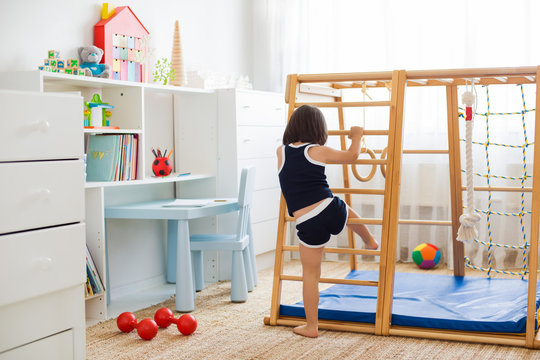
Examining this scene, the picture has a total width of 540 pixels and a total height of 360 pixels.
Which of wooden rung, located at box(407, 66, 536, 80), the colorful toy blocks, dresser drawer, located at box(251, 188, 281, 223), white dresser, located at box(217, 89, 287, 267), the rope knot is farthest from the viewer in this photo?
dresser drawer, located at box(251, 188, 281, 223)

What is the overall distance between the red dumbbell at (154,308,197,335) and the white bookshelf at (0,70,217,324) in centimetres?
40

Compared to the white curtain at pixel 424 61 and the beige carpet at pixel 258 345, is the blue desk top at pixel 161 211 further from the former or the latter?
the white curtain at pixel 424 61

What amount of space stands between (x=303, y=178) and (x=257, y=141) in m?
1.51

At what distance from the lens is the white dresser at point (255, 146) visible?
4.19 metres

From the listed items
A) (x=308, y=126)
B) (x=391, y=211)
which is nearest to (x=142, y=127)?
(x=308, y=126)

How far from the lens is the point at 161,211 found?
3467 millimetres

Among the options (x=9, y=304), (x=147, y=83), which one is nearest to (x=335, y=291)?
(x=147, y=83)

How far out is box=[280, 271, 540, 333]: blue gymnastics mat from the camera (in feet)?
9.59

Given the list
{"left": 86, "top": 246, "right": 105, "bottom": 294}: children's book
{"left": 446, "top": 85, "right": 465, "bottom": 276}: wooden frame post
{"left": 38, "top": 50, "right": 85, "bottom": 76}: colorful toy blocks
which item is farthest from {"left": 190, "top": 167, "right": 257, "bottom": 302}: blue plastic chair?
{"left": 446, "top": 85, "right": 465, "bottom": 276}: wooden frame post

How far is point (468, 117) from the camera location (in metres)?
2.94

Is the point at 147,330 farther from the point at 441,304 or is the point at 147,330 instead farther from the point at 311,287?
the point at 441,304

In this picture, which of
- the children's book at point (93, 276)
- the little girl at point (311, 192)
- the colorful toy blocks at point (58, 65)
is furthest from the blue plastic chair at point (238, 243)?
the colorful toy blocks at point (58, 65)

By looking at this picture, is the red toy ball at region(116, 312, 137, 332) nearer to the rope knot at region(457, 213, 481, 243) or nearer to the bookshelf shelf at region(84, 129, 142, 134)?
the bookshelf shelf at region(84, 129, 142, 134)

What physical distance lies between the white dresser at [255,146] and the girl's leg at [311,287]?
4.27 feet
